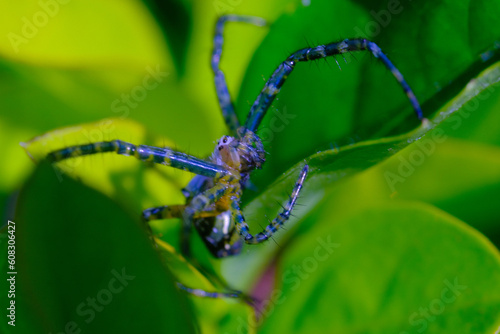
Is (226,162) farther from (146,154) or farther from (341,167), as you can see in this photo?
(341,167)

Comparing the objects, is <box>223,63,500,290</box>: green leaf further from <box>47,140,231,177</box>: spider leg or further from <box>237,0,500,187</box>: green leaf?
<box>47,140,231,177</box>: spider leg

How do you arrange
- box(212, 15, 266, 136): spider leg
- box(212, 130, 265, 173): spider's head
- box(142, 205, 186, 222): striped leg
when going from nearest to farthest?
box(142, 205, 186, 222): striped leg
box(212, 15, 266, 136): spider leg
box(212, 130, 265, 173): spider's head

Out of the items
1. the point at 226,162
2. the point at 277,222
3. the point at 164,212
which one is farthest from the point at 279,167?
the point at 226,162

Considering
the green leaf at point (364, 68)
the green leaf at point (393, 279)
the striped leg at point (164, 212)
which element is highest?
the green leaf at point (364, 68)

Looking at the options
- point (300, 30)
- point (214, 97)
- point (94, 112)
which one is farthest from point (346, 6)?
point (94, 112)

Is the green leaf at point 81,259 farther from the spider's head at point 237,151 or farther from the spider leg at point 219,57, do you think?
the spider's head at point 237,151

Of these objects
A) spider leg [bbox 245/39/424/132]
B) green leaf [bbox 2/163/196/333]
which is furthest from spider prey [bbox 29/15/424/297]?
green leaf [bbox 2/163/196/333]

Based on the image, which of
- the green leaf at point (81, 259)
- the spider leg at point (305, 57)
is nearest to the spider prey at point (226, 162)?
the spider leg at point (305, 57)
